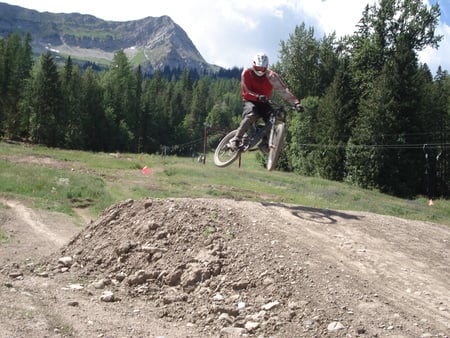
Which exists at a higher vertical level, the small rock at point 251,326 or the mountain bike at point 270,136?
the mountain bike at point 270,136

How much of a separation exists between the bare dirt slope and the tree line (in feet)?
84.0

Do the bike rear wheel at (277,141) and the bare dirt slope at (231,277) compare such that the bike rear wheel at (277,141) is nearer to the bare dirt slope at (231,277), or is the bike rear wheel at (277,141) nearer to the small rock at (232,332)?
the bare dirt slope at (231,277)

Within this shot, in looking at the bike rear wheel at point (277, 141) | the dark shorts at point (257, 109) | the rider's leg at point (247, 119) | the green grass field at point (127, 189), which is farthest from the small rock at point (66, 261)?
the green grass field at point (127, 189)

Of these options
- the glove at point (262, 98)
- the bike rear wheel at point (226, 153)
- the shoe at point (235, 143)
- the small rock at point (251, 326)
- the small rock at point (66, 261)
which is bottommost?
the small rock at point (66, 261)

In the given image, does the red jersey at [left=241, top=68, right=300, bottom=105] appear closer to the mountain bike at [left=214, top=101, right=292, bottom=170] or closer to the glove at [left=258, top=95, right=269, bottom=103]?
the glove at [left=258, top=95, right=269, bottom=103]

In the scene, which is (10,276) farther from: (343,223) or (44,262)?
(343,223)

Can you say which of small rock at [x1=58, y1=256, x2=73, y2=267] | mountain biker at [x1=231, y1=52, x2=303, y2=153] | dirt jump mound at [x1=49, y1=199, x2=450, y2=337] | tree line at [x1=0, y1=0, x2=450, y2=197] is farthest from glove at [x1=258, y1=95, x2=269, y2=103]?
tree line at [x1=0, y1=0, x2=450, y2=197]

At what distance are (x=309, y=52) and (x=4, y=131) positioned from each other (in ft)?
153

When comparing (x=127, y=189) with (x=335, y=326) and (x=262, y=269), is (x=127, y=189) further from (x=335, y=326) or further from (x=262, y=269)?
(x=335, y=326)

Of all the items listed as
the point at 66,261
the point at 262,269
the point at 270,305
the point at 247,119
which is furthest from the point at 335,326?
the point at 247,119

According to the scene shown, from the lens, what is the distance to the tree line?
45.0 m

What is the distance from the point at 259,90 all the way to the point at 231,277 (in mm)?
5887

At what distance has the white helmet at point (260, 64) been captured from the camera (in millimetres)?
11742

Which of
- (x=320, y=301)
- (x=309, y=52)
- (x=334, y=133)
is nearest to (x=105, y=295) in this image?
(x=320, y=301)
